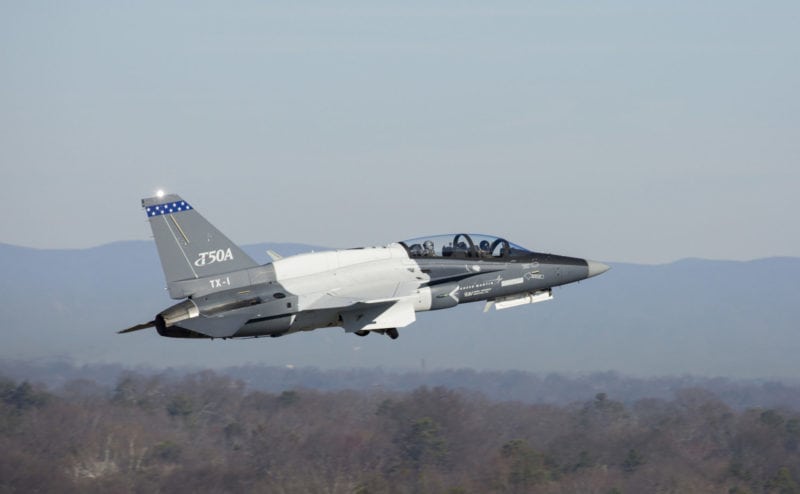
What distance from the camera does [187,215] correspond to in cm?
3644

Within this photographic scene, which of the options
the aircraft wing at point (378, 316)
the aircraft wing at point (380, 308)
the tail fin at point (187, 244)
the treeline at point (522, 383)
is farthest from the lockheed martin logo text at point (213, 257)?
the treeline at point (522, 383)

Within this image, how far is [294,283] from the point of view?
35.8 metres

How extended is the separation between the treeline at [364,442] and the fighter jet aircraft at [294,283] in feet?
122

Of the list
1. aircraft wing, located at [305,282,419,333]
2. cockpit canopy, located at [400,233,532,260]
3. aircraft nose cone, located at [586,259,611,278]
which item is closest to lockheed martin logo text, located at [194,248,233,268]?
aircraft wing, located at [305,282,419,333]

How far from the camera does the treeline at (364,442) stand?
80.1m

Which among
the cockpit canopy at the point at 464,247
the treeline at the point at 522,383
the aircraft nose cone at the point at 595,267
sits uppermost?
the cockpit canopy at the point at 464,247

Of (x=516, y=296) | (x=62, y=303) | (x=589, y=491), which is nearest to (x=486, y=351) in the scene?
(x=62, y=303)

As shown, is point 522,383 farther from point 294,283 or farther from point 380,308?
point 294,283

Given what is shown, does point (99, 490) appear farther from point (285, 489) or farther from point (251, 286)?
point (251, 286)

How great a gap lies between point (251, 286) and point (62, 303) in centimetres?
8171

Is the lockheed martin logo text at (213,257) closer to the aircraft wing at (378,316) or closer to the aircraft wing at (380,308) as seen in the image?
the aircraft wing at (380,308)

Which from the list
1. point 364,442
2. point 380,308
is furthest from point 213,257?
point 364,442

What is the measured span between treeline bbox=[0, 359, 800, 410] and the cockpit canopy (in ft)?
269

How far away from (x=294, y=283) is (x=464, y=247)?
19.5ft
